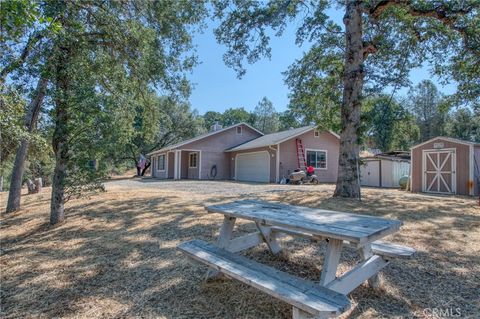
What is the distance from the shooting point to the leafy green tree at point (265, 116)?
49188mm

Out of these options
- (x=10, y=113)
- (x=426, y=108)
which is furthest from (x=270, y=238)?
(x=426, y=108)

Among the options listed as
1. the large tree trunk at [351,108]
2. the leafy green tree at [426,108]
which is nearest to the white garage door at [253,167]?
the large tree trunk at [351,108]

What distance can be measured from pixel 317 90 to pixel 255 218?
34.9 ft

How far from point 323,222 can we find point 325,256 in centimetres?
28

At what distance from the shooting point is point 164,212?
21.6 feet

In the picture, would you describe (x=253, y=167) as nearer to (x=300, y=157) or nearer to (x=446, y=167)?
(x=300, y=157)

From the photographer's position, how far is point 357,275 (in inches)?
96.2

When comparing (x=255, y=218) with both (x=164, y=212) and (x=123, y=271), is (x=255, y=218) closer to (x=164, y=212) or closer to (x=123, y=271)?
(x=123, y=271)

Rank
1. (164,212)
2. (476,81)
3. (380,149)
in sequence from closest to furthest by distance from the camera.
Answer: (164,212)
(476,81)
(380,149)

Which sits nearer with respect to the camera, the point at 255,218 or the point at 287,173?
the point at 255,218

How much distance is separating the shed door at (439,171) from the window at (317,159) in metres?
Result: 6.91

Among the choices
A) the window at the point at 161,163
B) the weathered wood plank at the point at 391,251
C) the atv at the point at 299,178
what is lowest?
the weathered wood plank at the point at 391,251

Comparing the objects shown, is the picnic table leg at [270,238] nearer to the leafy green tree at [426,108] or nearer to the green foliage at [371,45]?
the green foliage at [371,45]

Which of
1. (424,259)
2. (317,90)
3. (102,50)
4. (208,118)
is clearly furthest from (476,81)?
(208,118)
